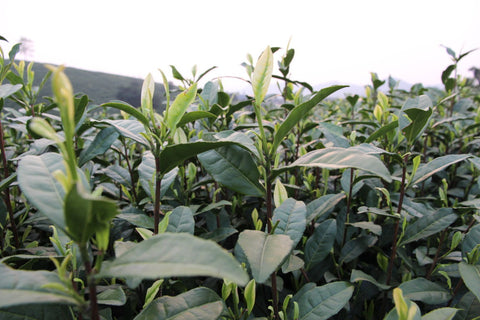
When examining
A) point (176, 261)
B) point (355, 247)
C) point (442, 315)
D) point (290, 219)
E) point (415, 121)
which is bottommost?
point (355, 247)

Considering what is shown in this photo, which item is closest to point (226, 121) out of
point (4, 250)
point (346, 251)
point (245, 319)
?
point (346, 251)

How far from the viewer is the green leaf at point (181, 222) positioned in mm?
978

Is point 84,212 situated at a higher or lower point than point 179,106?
lower

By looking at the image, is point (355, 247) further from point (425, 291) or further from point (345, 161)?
point (345, 161)

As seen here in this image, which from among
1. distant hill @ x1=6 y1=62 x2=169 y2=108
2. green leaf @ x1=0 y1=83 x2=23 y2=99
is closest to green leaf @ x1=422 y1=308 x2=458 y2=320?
green leaf @ x1=0 y1=83 x2=23 y2=99

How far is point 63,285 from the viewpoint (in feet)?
1.83

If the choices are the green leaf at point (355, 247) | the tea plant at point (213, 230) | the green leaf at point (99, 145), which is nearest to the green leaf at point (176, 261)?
the tea plant at point (213, 230)

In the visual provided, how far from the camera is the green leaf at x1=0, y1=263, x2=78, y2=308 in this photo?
0.52 metres

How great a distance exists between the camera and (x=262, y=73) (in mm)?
852

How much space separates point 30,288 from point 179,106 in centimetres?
56

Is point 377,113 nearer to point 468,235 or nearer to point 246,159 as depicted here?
point 468,235

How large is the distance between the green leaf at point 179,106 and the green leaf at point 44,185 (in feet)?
1.04

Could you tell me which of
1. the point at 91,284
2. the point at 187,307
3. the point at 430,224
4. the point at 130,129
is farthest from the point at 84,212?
the point at 430,224

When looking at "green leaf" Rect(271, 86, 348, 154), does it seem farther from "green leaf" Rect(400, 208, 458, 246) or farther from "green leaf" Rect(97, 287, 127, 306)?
"green leaf" Rect(400, 208, 458, 246)
